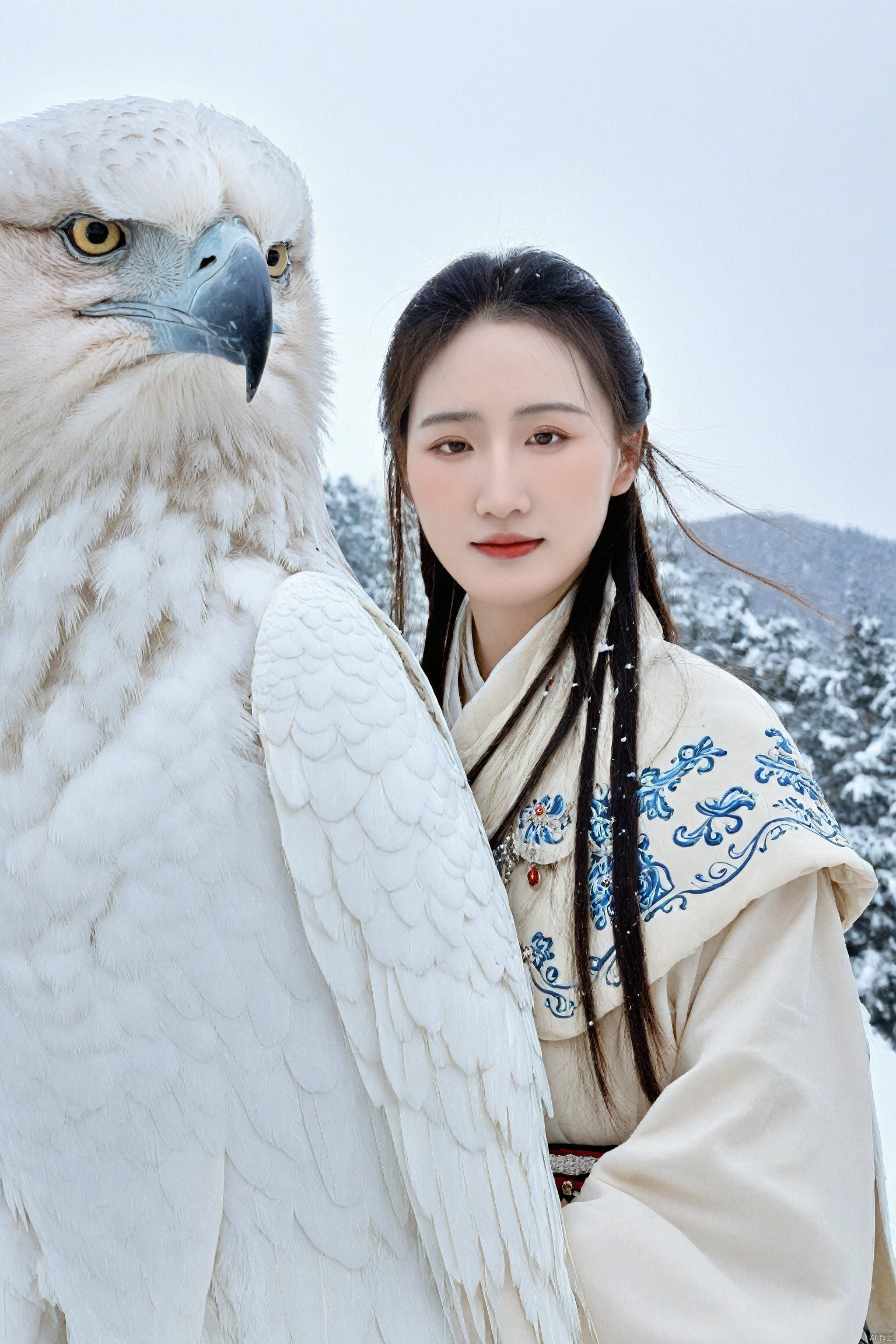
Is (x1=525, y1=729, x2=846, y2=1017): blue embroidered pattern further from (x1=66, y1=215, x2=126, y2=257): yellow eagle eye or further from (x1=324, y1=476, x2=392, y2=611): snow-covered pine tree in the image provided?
(x1=324, y1=476, x2=392, y2=611): snow-covered pine tree

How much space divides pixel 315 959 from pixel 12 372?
66 cm

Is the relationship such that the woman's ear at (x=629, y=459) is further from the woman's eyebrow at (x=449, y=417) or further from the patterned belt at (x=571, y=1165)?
the patterned belt at (x=571, y=1165)

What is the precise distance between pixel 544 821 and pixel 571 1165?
0.38 m

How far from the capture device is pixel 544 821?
1.23m

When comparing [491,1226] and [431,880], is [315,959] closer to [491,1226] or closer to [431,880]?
[431,880]

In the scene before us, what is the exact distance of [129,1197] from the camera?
3.21 ft

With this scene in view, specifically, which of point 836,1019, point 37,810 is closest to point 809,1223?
point 836,1019

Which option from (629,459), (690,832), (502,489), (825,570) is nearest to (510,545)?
(502,489)

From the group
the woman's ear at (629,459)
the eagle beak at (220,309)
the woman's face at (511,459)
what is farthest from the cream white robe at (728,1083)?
the eagle beak at (220,309)

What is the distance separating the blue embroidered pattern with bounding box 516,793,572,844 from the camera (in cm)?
122

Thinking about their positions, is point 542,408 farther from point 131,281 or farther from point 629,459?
point 131,281

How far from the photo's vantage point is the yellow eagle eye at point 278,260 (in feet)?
3.88

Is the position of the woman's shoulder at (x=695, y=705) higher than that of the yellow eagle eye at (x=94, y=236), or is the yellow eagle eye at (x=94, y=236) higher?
the yellow eagle eye at (x=94, y=236)

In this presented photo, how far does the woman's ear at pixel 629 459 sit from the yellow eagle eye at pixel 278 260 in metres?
0.49
